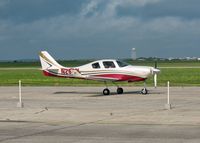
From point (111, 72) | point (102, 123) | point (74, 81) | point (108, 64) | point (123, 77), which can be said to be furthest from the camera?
point (74, 81)

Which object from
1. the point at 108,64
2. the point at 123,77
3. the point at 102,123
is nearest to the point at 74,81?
the point at 108,64

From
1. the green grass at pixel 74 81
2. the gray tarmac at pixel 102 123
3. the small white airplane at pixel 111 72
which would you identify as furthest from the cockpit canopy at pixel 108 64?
the green grass at pixel 74 81

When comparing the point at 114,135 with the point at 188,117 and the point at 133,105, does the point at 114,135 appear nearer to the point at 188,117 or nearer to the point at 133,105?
the point at 188,117

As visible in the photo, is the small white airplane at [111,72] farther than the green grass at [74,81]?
No

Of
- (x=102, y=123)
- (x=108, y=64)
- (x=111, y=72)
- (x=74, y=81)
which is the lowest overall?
(x=102, y=123)

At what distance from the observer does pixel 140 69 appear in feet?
96.8

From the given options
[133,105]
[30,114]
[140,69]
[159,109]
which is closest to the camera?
[30,114]

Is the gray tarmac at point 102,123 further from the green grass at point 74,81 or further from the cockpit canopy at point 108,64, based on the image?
the green grass at point 74,81

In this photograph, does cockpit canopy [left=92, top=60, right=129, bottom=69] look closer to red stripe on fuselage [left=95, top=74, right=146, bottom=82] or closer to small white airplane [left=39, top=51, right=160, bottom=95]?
small white airplane [left=39, top=51, right=160, bottom=95]

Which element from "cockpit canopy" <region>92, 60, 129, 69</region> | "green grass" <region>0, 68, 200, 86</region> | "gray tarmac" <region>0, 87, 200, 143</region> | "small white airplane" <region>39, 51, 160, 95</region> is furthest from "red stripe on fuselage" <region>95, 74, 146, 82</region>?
"green grass" <region>0, 68, 200, 86</region>

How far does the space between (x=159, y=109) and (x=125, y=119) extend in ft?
11.6

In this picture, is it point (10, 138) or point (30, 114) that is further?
point (30, 114)

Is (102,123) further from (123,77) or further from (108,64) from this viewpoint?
(108,64)

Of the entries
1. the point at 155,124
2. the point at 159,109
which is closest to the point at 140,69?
the point at 159,109
